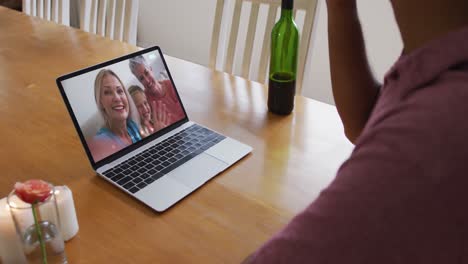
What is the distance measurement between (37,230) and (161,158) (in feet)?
0.99

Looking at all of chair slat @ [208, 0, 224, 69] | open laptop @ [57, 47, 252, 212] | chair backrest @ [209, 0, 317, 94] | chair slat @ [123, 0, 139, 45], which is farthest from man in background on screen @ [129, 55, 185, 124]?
chair slat @ [123, 0, 139, 45]

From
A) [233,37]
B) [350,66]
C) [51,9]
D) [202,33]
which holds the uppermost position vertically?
[350,66]

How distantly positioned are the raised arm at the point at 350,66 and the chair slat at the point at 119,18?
1.22 metres

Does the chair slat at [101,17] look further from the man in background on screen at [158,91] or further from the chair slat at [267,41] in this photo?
the man in background on screen at [158,91]

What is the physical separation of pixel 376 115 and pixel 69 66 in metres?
1.17

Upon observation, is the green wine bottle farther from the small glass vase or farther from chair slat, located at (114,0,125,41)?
chair slat, located at (114,0,125,41)

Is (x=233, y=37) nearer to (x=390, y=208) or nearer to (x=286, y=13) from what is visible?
(x=286, y=13)

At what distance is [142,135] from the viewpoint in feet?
3.01

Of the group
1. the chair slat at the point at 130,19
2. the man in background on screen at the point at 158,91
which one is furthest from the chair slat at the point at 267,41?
the chair slat at the point at 130,19

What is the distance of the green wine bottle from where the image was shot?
3.48 ft

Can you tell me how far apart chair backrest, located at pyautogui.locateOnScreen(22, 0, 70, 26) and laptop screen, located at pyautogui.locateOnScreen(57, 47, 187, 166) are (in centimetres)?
125

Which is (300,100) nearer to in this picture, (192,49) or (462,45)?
(462,45)

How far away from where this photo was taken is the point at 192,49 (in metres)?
3.20

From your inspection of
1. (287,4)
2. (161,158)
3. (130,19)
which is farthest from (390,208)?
(130,19)
